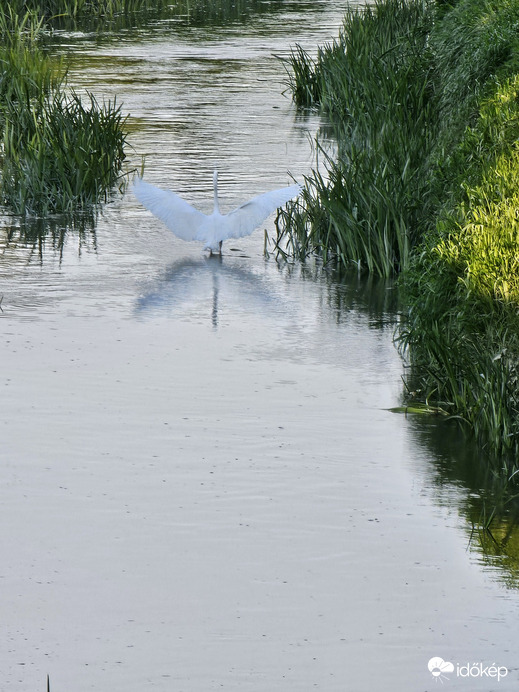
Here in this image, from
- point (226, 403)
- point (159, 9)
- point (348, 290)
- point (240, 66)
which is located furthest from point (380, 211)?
point (159, 9)

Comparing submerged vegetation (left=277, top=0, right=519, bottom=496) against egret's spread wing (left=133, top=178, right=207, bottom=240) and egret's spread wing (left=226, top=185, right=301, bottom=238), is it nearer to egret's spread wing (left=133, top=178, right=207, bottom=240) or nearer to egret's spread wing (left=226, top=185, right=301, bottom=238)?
egret's spread wing (left=226, top=185, right=301, bottom=238)

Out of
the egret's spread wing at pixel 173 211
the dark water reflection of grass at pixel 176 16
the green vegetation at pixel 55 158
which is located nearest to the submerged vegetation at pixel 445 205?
the egret's spread wing at pixel 173 211

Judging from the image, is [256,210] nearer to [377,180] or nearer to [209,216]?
[209,216]

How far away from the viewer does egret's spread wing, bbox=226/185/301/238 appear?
30.6ft

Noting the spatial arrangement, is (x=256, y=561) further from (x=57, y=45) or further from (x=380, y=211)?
(x=57, y=45)

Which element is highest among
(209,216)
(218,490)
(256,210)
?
(256,210)

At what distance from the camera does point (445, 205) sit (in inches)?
306

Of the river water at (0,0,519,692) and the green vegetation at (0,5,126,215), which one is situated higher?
the green vegetation at (0,5,126,215)

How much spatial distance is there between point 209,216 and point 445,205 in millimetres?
2329

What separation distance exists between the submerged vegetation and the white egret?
14.4 inches

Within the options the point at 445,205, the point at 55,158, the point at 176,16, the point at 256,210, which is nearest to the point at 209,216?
the point at 256,210

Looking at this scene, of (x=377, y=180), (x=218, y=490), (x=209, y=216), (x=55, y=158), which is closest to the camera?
(x=218, y=490)

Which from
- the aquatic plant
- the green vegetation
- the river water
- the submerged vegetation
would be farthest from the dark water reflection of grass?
the river water

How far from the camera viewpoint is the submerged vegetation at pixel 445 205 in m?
6.38
